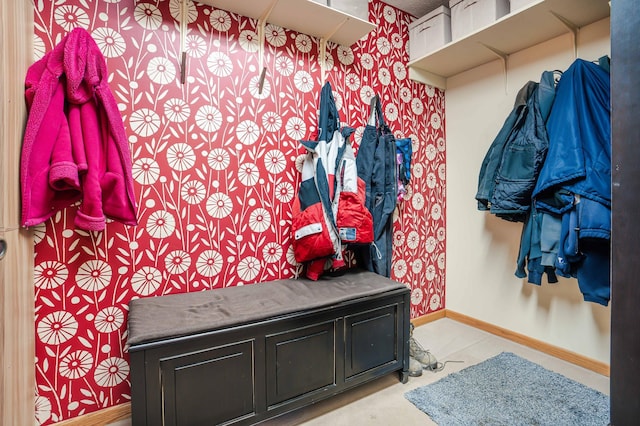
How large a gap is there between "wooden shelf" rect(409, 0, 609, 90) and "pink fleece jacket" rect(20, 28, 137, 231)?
2094 millimetres

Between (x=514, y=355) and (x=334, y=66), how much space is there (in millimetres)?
2267

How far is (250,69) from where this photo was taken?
1866 millimetres

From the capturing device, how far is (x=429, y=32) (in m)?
2.36

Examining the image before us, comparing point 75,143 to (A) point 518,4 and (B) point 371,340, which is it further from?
(A) point 518,4

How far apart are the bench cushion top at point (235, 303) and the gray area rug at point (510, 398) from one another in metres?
0.59

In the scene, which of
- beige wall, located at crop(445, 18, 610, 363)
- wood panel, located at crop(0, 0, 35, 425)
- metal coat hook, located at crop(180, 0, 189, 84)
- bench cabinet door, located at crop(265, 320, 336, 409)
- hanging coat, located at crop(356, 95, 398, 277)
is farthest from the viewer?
hanging coat, located at crop(356, 95, 398, 277)

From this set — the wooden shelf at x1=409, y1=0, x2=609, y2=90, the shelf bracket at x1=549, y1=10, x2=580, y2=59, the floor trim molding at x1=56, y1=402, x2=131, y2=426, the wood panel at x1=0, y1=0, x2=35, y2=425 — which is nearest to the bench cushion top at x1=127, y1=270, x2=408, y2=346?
the wood panel at x1=0, y1=0, x2=35, y2=425

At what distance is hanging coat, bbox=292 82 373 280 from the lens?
1.84 meters

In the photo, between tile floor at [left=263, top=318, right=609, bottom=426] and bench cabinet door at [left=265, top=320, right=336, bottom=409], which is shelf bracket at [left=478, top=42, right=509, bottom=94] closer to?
tile floor at [left=263, top=318, right=609, bottom=426]

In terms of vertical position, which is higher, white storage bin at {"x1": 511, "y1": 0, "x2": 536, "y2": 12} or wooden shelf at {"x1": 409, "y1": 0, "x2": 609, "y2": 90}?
white storage bin at {"x1": 511, "y1": 0, "x2": 536, "y2": 12}

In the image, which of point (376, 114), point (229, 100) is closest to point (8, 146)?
point (229, 100)

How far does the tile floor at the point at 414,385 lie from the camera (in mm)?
1568

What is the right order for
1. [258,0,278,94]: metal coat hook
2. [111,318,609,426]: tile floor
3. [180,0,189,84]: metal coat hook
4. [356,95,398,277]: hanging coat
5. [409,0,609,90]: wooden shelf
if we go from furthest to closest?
[356,95,398,277]: hanging coat → [258,0,278,94]: metal coat hook → [409,0,609,90]: wooden shelf → [180,0,189,84]: metal coat hook → [111,318,609,426]: tile floor

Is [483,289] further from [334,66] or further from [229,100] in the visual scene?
[229,100]
